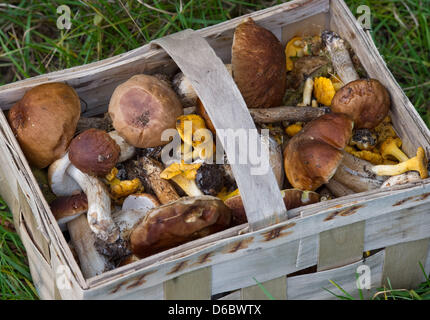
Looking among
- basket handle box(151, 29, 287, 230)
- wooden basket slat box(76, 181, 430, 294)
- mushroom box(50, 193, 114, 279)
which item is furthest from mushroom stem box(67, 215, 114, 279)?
basket handle box(151, 29, 287, 230)

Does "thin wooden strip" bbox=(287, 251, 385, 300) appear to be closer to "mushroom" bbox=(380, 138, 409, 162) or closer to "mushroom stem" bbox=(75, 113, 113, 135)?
"mushroom" bbox=(380, 138, 409, 162)

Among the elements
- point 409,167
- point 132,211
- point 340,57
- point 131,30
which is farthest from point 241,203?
point 131,30

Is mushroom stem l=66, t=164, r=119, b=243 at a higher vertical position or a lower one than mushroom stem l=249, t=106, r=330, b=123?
lower

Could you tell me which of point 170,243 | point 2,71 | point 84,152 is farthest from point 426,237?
point 2,71

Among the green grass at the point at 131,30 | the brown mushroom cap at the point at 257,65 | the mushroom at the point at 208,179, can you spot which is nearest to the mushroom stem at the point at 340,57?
the brown mushroom cap at the point at 257,65

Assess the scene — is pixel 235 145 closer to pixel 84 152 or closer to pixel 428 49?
pixel 84 152

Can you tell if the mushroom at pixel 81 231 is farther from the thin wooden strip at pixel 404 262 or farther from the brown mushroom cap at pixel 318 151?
the thin wooden strip at pixel 404 262
